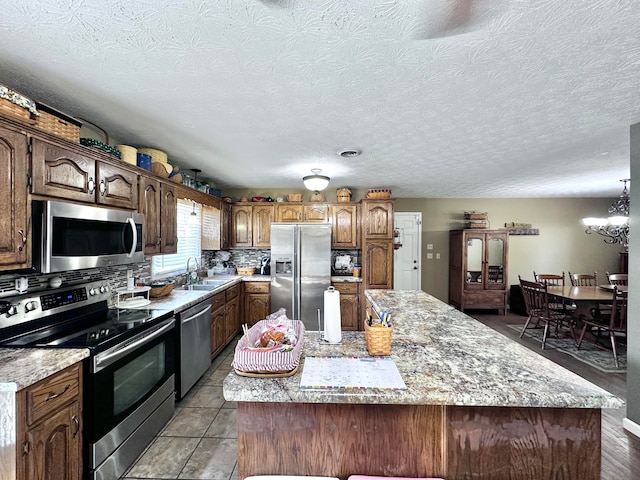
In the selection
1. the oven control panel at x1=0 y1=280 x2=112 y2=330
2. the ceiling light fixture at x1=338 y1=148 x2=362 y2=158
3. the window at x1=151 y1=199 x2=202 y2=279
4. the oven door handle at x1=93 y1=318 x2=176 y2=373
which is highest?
the ceiling light fixture at x1=338 y1=148 x2=362 y2=158

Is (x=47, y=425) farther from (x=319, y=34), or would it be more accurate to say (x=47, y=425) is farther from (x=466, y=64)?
(x=466, y=64)

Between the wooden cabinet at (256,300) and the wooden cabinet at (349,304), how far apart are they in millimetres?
1091

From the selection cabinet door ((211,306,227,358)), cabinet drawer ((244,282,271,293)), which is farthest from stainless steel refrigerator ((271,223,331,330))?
cabinet door ((211,306,227,358))

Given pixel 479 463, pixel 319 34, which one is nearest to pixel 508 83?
pixel 319 34

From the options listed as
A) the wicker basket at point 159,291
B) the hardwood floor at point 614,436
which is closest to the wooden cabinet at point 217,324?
the wicker basket at point 159,291

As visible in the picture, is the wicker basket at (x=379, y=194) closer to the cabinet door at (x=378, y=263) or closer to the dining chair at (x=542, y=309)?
the cabinet door at (x=378, y=263)

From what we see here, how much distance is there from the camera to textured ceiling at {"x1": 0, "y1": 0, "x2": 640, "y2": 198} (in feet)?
3.88

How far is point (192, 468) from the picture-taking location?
6.32 ft

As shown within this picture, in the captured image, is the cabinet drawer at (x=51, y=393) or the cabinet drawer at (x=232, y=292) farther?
the cabinet drawer at (x=232, y=292)

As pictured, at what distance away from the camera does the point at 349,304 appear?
15.1 feet

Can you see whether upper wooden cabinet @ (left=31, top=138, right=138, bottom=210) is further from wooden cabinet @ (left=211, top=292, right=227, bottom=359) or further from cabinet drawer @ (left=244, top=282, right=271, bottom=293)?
cabinet drawer @ (left=244, top=282, right=271, bottom=293)

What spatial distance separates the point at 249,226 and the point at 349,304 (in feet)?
6.89

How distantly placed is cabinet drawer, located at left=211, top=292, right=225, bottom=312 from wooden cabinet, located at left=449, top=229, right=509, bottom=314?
14.9 feet

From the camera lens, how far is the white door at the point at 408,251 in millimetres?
6230
